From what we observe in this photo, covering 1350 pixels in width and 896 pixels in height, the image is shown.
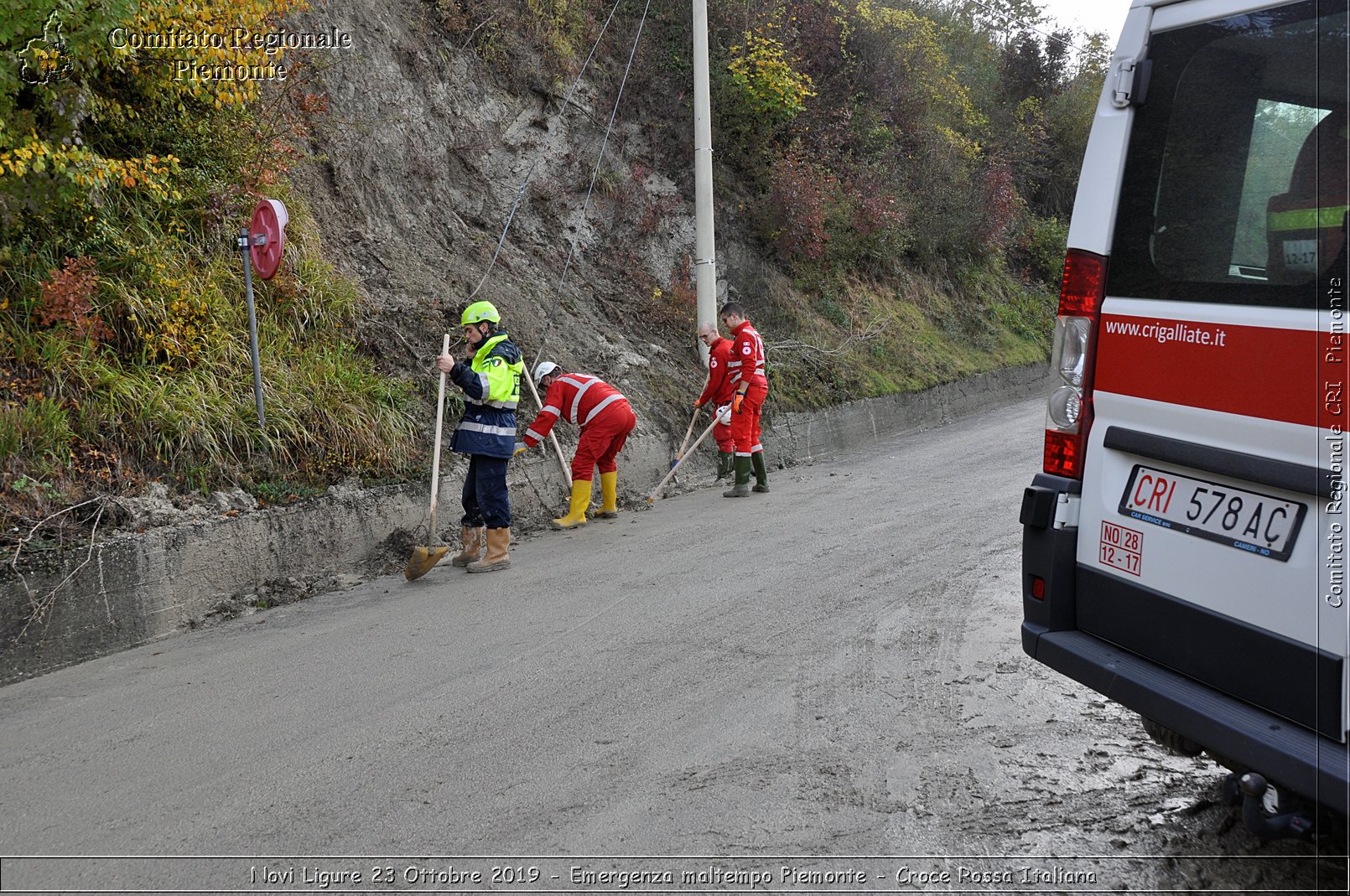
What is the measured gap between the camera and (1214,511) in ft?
9.91

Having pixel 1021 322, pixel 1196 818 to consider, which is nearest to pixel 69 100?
pixel 1196 818

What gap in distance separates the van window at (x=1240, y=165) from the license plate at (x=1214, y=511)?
561 millimetres

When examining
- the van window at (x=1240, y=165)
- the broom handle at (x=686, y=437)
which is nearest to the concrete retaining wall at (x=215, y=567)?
the broom handle at (x=686, y=437)

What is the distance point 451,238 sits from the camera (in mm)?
11102

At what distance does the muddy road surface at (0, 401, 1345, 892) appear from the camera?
320 cm

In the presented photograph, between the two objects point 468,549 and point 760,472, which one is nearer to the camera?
point 468,549

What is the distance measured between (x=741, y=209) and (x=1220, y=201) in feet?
41.0

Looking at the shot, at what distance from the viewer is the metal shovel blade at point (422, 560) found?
686 centimetres

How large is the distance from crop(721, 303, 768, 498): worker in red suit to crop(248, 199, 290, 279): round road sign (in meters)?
4.74

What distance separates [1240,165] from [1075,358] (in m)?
0.78

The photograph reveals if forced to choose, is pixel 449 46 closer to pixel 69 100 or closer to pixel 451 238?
pixel 451 238

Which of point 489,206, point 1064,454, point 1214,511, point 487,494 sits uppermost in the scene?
point 489,206

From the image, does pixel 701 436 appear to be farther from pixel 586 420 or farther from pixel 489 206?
pixel 489 206

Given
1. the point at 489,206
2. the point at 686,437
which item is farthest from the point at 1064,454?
the point at 489,206
